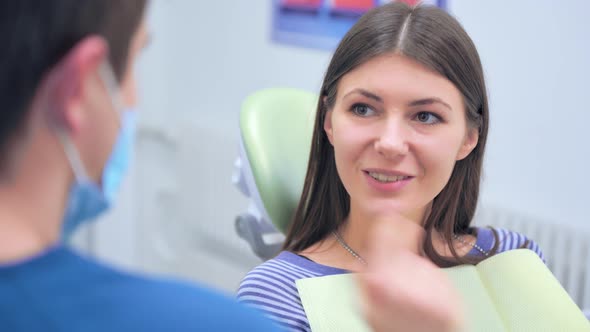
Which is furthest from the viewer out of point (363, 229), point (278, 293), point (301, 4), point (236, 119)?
point (236, 119)

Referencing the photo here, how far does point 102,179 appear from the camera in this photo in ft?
2.28

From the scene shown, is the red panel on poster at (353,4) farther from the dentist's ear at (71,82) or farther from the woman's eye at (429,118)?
the dentist's ear at (71,82)

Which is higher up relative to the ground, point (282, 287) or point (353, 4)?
point (353, 4)

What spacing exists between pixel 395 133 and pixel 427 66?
13 cm

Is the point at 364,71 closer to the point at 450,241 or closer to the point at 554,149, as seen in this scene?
the point at 450,241

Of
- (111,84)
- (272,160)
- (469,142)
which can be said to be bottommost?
(272,160)

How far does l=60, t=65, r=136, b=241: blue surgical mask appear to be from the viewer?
621mm

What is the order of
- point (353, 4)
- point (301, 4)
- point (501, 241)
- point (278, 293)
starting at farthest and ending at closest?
point (301, 4), point (353, 4), point (501, 241), point (278, 293)

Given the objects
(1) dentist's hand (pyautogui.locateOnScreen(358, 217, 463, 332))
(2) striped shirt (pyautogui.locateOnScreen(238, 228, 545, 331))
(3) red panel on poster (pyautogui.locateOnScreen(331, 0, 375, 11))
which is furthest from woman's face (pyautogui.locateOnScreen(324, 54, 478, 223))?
(3) red panel on poster (pyautogui.locateOnScreen(331, 0, 375, 11))

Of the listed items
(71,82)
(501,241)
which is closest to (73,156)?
(71,82)

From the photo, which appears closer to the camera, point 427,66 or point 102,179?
point 102,179

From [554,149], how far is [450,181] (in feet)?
2.39

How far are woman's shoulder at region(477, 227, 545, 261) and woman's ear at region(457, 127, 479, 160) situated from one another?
194 mm

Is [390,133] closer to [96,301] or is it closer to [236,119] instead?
[96,301]
